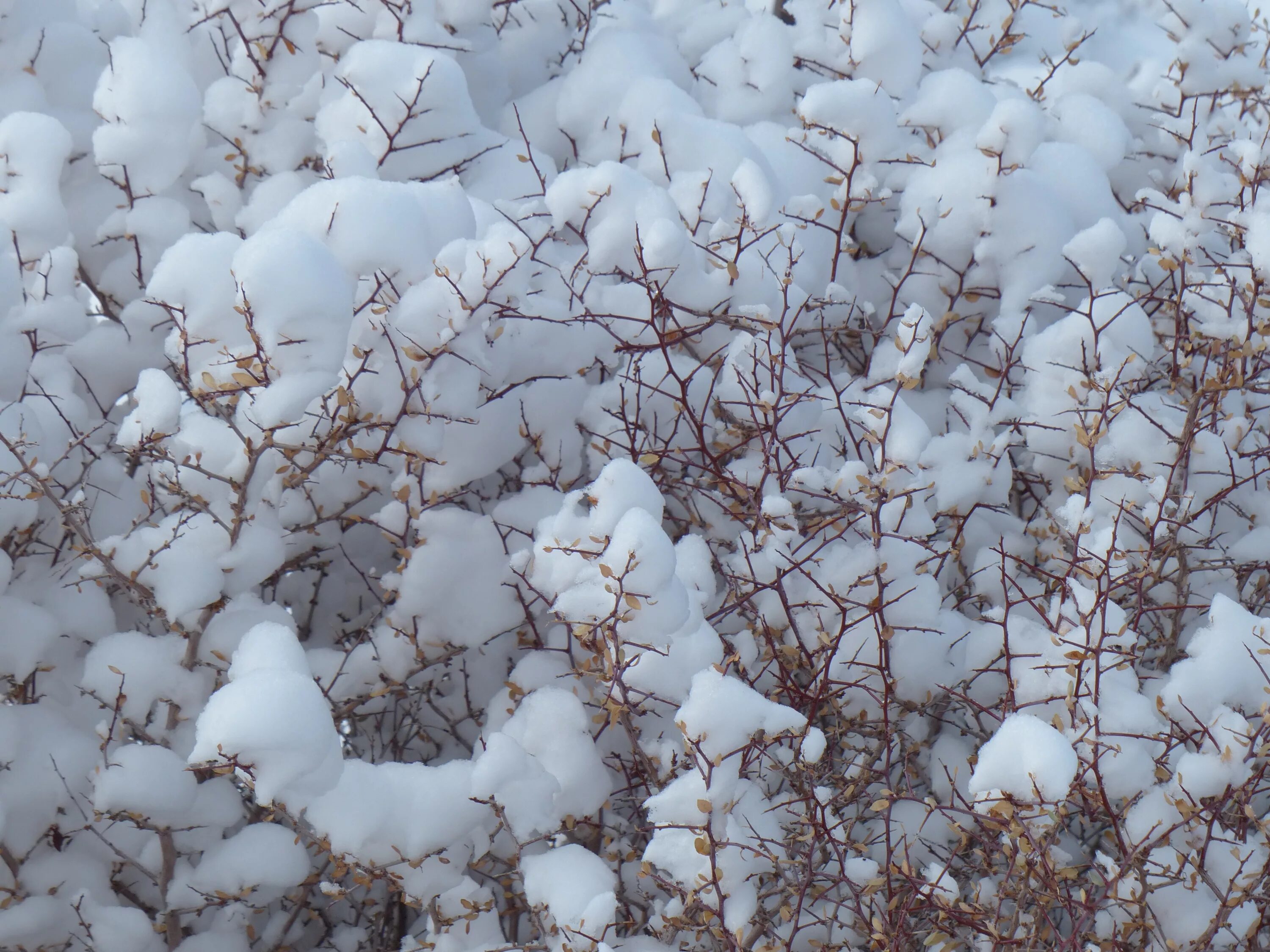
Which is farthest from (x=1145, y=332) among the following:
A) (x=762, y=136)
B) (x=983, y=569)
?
(x=762, y=136)

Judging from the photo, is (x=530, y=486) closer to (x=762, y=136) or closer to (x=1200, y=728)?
(x=762, y=136)

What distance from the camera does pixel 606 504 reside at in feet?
5.91

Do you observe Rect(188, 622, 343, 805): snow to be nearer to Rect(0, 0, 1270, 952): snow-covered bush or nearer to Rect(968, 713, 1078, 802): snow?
Rect(0, 0, 1270, 952): snow-covered bush

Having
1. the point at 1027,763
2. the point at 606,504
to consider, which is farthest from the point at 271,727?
the point at 1027,763

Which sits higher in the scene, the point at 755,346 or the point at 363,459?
the point at 755,346

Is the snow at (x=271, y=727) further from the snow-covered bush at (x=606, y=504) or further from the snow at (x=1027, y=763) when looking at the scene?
the snow at (x=1027, y=763)

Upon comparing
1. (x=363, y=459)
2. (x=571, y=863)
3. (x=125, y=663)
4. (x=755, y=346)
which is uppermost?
(x=755, y=346)

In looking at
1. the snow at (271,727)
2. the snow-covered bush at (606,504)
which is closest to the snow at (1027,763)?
the snow-covered bush at (606,504)

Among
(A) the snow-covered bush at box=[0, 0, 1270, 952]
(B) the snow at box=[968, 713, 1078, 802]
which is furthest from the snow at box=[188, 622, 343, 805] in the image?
(B) the snow at box=[968, 713, 1078, 802]

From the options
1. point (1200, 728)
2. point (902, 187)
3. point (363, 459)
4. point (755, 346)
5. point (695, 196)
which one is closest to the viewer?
point (1200, 728)

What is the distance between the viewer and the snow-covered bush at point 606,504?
72.4 inches

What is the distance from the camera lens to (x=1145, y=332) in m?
2.49

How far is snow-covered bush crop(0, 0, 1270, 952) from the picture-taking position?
1839 millimetres

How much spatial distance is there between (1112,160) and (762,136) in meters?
0.94
